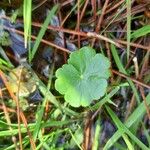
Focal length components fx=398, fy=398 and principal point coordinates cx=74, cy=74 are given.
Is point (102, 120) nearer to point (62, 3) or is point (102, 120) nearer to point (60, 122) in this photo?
point (60, 122)

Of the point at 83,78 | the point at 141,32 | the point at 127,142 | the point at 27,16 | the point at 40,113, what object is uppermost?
the point at 27,16

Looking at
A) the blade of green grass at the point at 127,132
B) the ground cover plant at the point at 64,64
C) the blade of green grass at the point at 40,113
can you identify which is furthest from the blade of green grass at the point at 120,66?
the blade of green grass at the point at 40,113

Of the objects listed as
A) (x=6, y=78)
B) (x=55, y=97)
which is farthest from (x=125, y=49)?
(x=6, y=78)

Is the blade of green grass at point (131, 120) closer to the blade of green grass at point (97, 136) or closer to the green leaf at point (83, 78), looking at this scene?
the blade of green grass at point (97, 136)

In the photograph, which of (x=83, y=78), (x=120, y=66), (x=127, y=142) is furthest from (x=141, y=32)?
(x=127, y=142)

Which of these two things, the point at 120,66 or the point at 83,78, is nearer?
the point at 83,78

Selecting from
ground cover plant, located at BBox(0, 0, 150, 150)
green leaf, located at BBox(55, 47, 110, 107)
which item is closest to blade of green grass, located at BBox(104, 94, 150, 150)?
ground cover plant, located at BBox(0, 0, 150, 150)

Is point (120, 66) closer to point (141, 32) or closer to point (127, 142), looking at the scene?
point (141, 32)
